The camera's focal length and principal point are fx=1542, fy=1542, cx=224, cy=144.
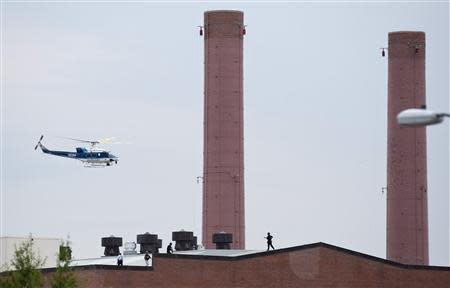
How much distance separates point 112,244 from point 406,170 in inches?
1436

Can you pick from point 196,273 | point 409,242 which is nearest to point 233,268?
point 196,273

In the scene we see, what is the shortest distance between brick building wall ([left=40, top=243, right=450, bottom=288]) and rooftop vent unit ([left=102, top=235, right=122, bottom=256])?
16.4 metres

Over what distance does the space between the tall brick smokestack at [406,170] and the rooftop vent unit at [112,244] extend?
113ft

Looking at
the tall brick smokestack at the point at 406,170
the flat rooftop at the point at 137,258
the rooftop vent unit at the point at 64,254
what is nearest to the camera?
the rooftop vent unit at the point at 64,254

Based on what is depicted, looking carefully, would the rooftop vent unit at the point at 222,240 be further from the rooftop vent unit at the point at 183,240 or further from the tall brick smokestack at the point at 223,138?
the tall brick smokestack at the point at 223,138

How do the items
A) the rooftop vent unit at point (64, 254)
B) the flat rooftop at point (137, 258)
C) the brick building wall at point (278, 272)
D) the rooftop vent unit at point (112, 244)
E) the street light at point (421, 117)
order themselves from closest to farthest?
the street light at point (421, 117) < the rooftop vent unit at point (64, 254) < the brick building wall at point (278, 272) < the flat rooftop at point (137, 258) < the rooftop vent unit at point (112, 244)

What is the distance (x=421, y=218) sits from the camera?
124812 millimetres

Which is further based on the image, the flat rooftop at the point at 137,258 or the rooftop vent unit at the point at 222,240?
the rooftop vent unit at the point at 222,240

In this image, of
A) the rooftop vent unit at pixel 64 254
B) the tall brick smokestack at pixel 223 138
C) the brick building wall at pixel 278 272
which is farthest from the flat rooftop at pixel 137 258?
the rooftop vent unit at pixel 64 254

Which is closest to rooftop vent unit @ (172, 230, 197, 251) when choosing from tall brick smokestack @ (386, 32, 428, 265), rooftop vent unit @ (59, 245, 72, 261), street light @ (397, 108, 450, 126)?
tall brick smokestack @ (386, 32, 428, 265)

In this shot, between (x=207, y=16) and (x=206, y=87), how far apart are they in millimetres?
6073

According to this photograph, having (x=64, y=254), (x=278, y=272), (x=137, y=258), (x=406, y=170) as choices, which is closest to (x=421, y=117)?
(x=64, y=254)

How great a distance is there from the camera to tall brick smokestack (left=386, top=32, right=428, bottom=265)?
123812mm

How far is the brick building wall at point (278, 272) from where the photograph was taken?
257 feet
